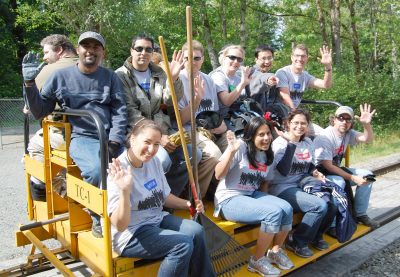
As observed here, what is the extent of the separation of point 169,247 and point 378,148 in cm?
1106

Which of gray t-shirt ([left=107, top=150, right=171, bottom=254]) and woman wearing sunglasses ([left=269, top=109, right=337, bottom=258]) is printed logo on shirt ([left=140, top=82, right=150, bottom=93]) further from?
woman wearing sunglasses ([left=269, top=109, right=337, bottom=258])

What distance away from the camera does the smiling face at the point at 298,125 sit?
3.95 m

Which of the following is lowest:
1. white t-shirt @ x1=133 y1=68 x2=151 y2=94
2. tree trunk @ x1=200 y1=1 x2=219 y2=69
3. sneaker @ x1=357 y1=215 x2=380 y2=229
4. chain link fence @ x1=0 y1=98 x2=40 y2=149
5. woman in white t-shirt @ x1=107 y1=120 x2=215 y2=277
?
chain link fence @ x1=0 y1=98 x2=40 y2=149

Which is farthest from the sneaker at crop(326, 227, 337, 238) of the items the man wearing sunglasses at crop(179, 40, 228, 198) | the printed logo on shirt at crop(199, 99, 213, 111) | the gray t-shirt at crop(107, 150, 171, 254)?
the gray t-shirt at crop(107, 150, 171, 254)

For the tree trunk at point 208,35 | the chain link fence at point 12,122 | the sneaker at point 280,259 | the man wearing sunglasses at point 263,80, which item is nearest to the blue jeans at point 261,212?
the sneaker at point 280,259

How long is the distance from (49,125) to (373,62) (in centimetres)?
2539

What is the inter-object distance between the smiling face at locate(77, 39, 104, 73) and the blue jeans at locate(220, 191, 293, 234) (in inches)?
60.3

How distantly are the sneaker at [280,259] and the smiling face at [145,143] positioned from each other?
1474 millimetres

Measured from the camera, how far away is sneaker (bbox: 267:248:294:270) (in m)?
3.48

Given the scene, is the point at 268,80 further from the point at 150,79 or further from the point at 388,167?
the point at 388,167

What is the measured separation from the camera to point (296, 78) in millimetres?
5121

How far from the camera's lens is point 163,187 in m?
2.96

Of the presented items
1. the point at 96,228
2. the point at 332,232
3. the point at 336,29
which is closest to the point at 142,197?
the point at 96,228

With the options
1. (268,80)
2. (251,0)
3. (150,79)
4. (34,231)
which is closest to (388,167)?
(268,80)
